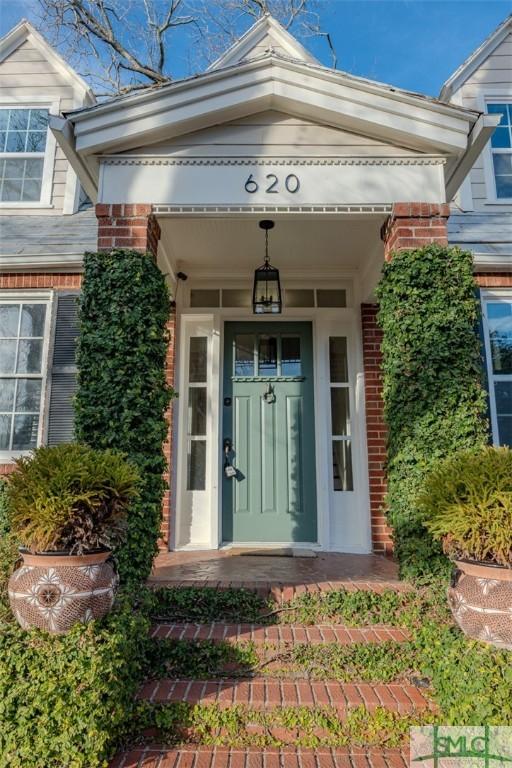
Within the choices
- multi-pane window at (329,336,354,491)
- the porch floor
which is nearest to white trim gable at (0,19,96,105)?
multi-pane window at (329,336,354,491)

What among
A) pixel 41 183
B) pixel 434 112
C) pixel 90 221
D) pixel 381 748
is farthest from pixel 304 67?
pixel 381 748

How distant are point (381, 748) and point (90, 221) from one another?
510 centimetres

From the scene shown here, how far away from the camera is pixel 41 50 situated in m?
5.62

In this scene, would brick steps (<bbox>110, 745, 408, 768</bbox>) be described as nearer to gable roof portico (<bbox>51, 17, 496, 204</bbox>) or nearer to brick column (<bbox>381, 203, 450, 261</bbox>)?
brick column (<bbox>381, 203, 450, 261</bbox>)

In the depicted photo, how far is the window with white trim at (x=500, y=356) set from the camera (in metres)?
4.51

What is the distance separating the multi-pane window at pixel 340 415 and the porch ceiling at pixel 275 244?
0.86 meters

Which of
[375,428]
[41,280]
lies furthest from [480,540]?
[41,280]

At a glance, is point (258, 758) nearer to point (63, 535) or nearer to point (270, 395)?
point (63, 535)

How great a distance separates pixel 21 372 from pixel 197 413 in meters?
1.80

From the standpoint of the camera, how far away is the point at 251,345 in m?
4.92

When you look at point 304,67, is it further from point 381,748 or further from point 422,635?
point 381,748

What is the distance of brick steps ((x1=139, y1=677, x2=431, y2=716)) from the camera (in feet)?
7.07

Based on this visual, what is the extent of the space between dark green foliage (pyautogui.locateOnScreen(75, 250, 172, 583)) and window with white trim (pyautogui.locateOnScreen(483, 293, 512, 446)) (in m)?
3.23

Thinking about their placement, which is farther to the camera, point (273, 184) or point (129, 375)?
point (273, 184)
